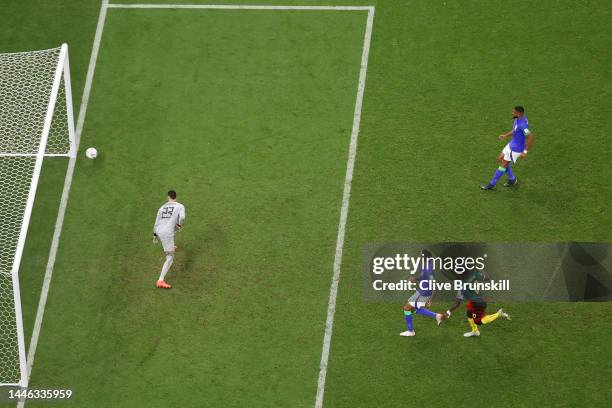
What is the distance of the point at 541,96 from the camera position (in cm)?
2644

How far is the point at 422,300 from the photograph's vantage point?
23.3 meters

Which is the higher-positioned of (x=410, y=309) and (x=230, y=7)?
(x=230, y=7)

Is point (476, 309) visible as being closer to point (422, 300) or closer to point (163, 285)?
point (422, 300)

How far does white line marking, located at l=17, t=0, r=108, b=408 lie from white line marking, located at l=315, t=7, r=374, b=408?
479cm

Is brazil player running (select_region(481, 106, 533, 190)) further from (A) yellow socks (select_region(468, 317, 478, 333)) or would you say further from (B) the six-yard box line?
(A) yellow socks (select_region(468, 317, 478, 333))

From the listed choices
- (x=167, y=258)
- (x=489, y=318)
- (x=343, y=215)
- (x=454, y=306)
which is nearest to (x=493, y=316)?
(x=489, y=318)

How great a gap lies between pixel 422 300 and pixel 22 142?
767 cm

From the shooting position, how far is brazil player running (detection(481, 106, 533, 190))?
2412cm

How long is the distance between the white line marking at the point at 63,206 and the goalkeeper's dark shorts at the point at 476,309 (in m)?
7.13

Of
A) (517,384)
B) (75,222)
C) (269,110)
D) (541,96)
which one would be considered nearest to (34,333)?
(75,222)

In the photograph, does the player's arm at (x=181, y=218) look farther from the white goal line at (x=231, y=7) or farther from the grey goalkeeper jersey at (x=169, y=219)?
the white goal line at (x=231, y=7)

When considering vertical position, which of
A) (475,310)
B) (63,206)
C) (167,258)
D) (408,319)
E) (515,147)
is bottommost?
(408,319)

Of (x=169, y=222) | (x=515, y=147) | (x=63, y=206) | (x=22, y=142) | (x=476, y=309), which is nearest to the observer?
(x=476, y=309)

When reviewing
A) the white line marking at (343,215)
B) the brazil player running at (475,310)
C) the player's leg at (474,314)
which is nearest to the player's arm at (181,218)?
the white line marking at (343,215)
